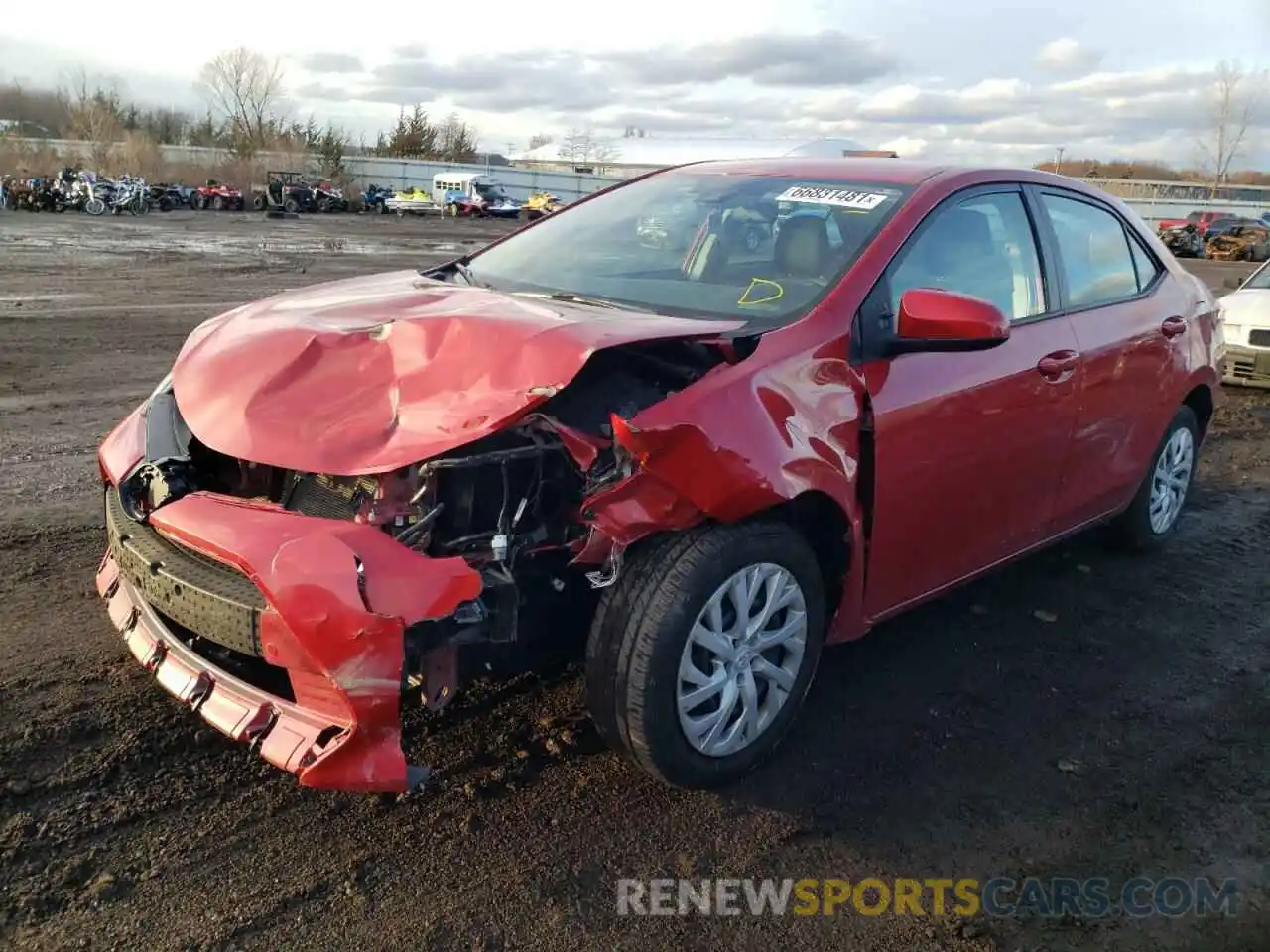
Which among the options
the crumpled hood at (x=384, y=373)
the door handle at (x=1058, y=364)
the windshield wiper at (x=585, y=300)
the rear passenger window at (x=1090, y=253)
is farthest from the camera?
the rear passenger window at (x=1090, y=253)

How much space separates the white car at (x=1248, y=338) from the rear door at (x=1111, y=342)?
19.2ft

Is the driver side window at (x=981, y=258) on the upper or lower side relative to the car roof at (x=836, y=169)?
lower

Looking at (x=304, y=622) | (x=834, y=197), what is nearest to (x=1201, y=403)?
(x=834, y=197)

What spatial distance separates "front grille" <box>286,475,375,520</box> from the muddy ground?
0.79 m

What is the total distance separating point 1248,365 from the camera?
977 cm

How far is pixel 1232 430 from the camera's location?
26.8 ft

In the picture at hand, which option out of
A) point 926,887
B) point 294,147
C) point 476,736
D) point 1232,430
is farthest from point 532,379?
point 294,147

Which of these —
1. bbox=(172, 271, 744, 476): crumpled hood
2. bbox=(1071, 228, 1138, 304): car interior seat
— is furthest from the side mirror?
bbox=(1071, 228, 1138, 304): car interior seat

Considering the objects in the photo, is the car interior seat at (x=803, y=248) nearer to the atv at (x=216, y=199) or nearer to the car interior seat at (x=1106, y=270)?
the car interior seat at (x=1106, y=270)

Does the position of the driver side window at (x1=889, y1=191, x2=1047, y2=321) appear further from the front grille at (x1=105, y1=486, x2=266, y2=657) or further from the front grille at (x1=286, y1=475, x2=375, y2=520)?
the front grille at (x1=105, y1=486, x2=266, y2=657)

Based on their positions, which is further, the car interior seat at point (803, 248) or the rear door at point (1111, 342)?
the rear door at point (1111, 342)

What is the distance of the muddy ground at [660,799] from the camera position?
2.39m

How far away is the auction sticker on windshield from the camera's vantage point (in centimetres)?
352

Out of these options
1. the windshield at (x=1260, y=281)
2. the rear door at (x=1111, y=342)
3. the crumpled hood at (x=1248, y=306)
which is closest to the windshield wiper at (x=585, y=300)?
the rear door at (x=1111, y=342)
